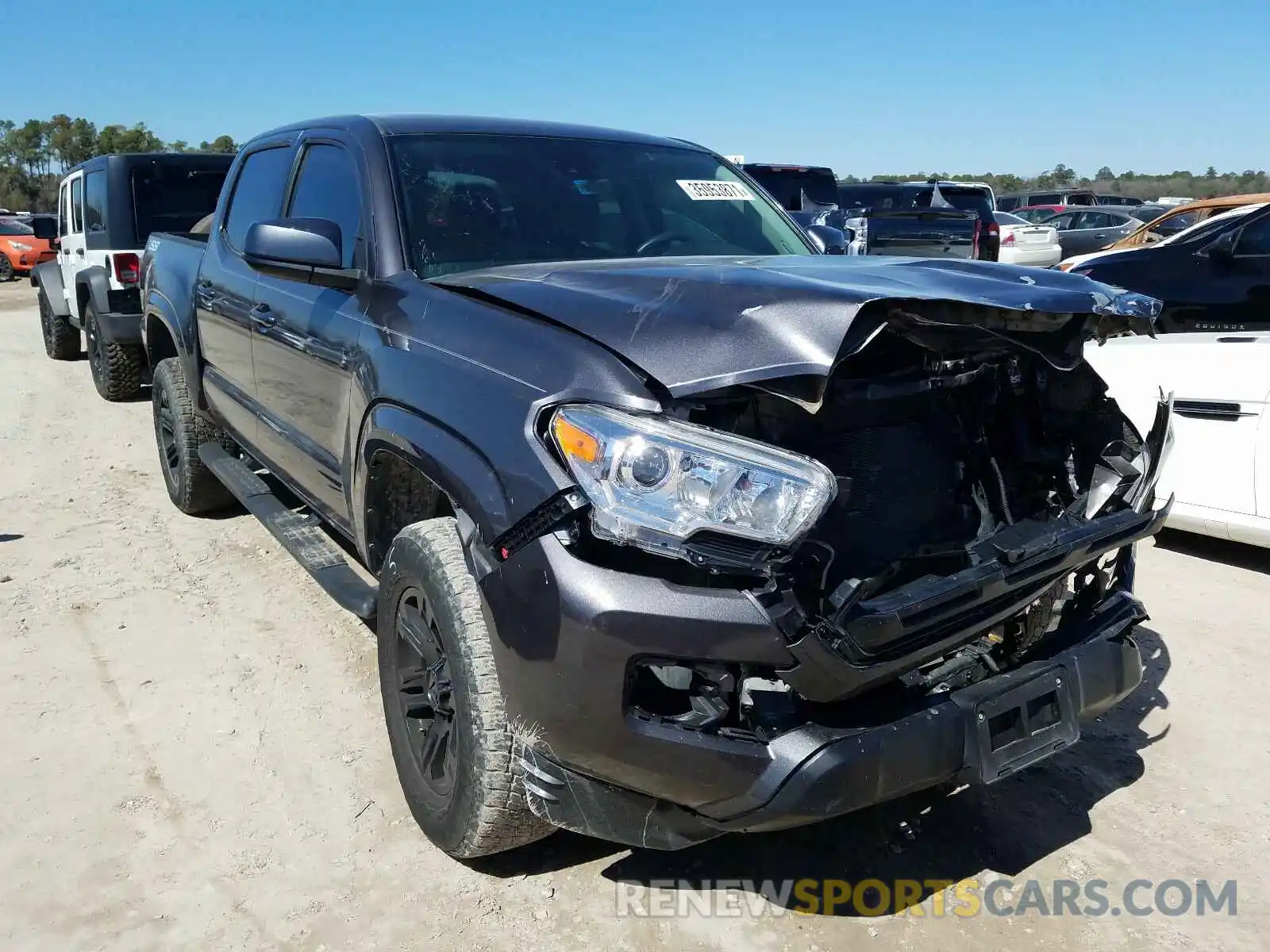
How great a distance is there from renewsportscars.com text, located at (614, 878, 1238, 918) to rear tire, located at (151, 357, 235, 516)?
3485 millimetres

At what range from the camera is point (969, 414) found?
8.25 ft

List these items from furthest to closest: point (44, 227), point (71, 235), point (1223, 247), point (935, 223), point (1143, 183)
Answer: point (1143, 183), point (935, 223), point (44, 227), point (71, 235), point (1223, 247)

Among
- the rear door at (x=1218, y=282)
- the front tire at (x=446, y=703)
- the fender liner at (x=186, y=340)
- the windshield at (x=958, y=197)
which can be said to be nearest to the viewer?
the front tire at (x=446, y=703)

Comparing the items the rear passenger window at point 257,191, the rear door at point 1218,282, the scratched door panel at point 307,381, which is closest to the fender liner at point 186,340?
the rear passenger window at point 257,191

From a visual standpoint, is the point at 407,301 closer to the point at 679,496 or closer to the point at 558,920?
the point at 679,496

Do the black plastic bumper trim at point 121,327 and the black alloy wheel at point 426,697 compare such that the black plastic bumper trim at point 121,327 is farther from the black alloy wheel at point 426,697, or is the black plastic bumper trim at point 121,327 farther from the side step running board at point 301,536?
the black alloy wheel at point 426,697

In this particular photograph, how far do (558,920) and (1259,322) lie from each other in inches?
196

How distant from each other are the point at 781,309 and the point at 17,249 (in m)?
27.5

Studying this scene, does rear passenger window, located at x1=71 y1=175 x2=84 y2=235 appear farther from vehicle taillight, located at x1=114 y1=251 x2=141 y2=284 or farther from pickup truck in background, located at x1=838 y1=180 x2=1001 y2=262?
pickup truck in background, located at x1=838 y1=180 x2=1001 y2=262

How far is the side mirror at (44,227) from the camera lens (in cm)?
1009

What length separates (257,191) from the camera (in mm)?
4289

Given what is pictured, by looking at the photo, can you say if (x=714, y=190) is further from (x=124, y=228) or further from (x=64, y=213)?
(x=64, y=213)

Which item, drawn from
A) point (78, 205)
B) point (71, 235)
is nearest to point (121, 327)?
point (78, 205)

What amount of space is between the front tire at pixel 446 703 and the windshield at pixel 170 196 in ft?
23.3
